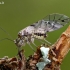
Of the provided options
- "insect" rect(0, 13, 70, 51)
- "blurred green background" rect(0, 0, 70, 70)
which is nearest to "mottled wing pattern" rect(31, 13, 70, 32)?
"insect" rect(0, 13, 70, 51)

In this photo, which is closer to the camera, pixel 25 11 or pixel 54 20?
pixel 54 20

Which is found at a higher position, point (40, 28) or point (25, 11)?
point (25, 11)

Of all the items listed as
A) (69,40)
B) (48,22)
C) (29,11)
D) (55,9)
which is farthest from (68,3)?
(69,40)

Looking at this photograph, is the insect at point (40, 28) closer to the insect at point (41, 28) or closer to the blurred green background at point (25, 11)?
the insect at point (41, 28)

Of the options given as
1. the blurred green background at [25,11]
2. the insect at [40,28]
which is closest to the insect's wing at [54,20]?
the insect at [40,28]

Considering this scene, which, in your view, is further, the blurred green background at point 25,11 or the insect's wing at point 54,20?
the blurred green background at point 25,11

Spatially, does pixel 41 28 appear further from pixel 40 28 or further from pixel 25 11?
pixel 25 11

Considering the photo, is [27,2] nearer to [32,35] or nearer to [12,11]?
[12,11]

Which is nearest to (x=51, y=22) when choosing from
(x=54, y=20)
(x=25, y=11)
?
(x=54, y=20)
